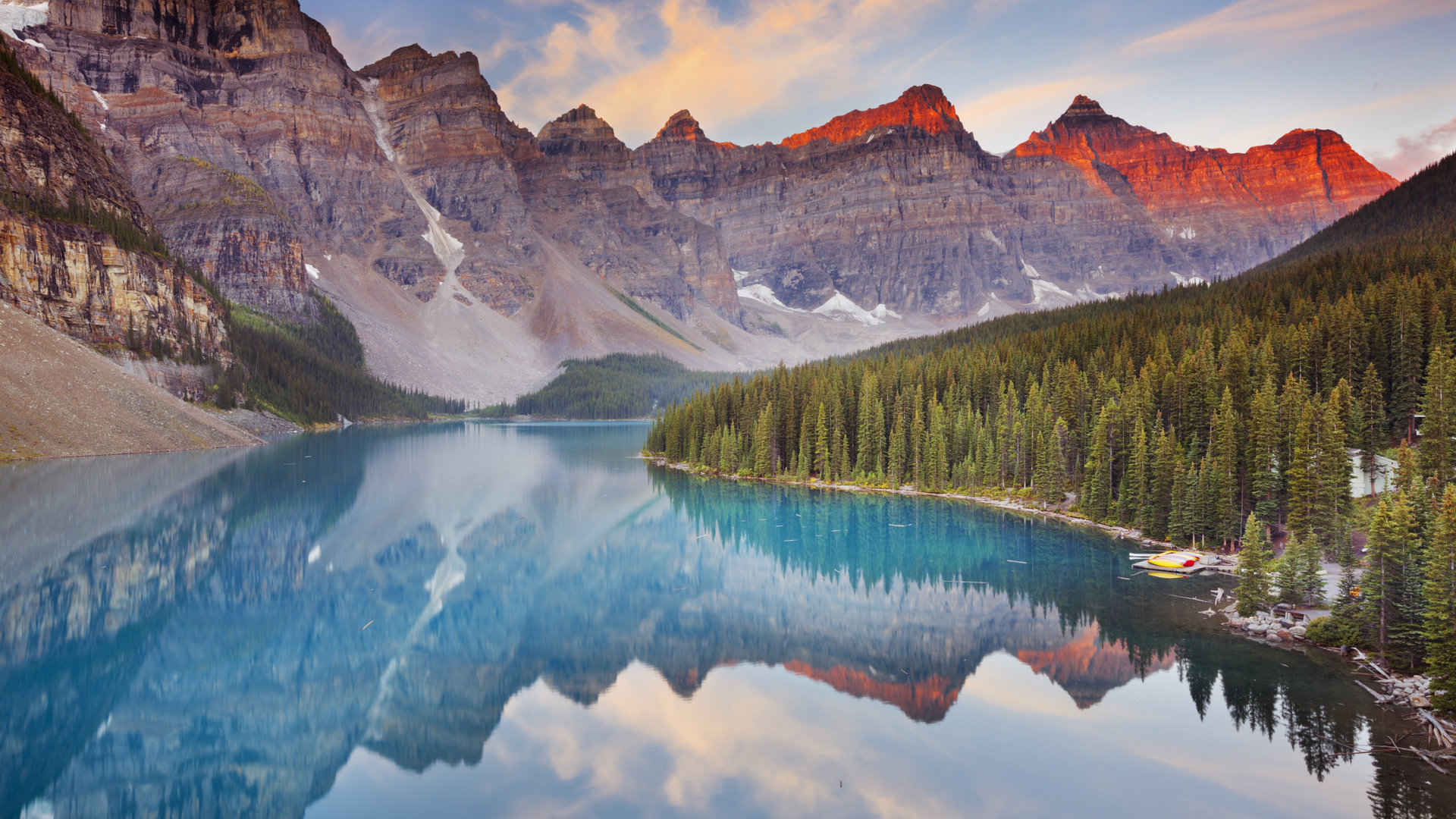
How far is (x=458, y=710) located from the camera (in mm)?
24766

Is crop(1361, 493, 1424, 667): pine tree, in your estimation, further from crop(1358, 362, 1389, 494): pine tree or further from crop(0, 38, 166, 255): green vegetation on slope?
crop(0, 38, 166, 255): green vegetation on slope

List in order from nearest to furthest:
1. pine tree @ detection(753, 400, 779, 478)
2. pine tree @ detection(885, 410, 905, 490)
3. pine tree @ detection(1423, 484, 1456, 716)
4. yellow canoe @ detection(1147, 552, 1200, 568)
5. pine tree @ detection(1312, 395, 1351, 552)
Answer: pine tree @ detection(1423, 484, 1456, 716)
pine tree @ detection(1312, 395, 1351, 552)
yellow canoe @ detection(1147, 552, 1200, 568)
pine tree @ detection(885, 410, 905, 490)
pine tree @ detection(753, 400, 779, 478)

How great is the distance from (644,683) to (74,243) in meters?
120

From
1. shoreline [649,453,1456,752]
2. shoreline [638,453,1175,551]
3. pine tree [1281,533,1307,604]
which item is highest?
pine tree [1281,533,1307,604]

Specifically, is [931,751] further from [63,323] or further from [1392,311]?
[63,323]

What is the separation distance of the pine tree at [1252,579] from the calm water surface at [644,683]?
2.68 meters

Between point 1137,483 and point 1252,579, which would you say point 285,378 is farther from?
point 1252,579

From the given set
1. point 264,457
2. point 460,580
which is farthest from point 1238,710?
point 264,457

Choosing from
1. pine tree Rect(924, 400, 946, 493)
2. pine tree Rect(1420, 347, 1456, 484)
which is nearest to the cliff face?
pine tree Rect(924, 400, 946, 493)

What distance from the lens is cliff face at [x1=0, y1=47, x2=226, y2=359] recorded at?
10194 centimetres

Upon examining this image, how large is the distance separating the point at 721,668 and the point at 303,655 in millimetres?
14681

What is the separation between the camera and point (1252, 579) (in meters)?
32.0

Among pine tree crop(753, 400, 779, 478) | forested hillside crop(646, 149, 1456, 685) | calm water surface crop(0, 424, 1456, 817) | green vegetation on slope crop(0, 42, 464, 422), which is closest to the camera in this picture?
calm water surface crop(0, 424, 1456, 817)

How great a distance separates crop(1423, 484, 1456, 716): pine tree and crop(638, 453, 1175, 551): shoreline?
23.5 meters
